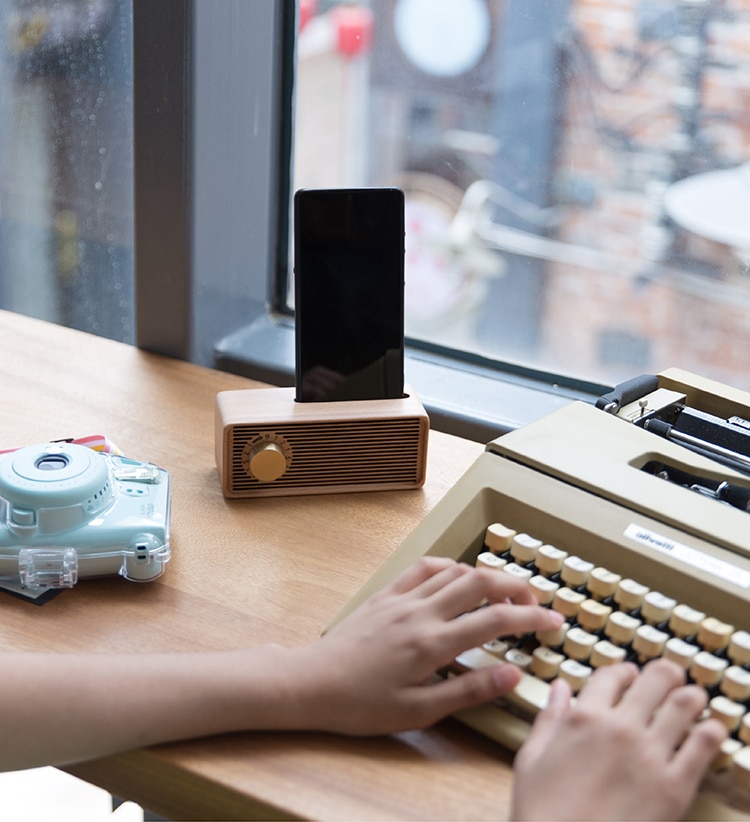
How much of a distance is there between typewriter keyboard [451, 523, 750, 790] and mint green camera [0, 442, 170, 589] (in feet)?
0.92

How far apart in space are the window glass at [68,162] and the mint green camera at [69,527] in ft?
2.10

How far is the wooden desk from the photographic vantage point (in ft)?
2.21

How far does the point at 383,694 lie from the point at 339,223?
45 centimetres

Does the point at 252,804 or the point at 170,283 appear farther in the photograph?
the point at 170,283

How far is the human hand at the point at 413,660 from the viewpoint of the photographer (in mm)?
699

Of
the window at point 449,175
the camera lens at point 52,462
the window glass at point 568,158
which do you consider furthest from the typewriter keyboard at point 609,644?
the window glass at point 568,158

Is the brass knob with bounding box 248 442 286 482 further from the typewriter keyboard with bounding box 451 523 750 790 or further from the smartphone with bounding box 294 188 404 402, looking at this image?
the typewriter keyboard with bounding box 451 523 750 790

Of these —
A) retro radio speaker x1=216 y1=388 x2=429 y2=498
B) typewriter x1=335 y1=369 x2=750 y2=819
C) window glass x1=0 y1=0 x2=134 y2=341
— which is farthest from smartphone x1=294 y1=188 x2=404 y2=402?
window glass x1=0 y1=0 x2=134 y2=341

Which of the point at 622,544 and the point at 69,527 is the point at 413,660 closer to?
the point at 622,544

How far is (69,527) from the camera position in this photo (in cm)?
85

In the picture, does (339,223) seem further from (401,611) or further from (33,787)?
(33,787)

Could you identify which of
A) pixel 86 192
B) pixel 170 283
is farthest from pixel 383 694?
pixel 86 192

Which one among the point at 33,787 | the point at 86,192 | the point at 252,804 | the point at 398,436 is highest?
the point at 86,192

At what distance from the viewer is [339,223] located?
0.97 meters
